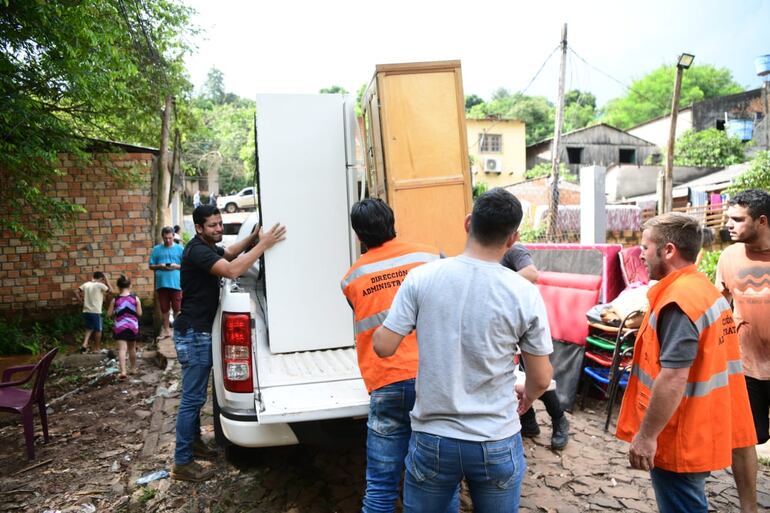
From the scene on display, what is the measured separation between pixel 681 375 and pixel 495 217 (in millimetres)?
987

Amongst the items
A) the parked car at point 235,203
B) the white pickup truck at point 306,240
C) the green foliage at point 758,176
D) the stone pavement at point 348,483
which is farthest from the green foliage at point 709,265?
the parked car at point 235,203

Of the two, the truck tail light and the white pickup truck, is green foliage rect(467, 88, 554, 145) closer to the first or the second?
the white pickup truck

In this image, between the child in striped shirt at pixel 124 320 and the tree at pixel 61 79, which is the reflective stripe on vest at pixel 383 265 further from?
the child in striped shirt at pixel 124 320

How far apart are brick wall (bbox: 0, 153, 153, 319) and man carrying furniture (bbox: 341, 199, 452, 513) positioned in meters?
8.26

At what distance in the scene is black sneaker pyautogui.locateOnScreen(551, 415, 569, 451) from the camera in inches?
167

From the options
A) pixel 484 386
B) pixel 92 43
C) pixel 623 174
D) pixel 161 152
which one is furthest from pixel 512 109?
pixel 484 386

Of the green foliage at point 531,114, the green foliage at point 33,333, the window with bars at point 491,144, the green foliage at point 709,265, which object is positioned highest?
the green foliage at point 531,114

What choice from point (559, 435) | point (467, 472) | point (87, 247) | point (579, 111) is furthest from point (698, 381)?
point (579, 111)

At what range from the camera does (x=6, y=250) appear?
29.4ft

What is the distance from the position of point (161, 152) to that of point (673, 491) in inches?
385

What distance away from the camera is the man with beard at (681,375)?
6.63 ft

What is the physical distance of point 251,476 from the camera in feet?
13.0

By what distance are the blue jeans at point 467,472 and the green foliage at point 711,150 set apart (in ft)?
116

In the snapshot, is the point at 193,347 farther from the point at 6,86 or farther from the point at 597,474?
the point at 6,86
